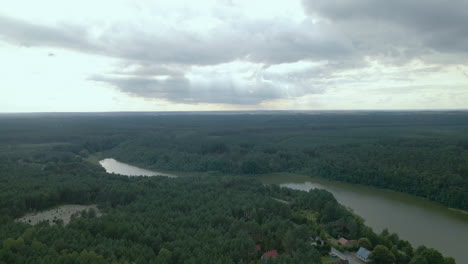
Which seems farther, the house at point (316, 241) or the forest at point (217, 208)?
the house at point (316, 241)

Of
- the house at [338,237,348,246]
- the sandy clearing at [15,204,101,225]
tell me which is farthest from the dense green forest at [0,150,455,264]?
the house at [338,237,348,246]

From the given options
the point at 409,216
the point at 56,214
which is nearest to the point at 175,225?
the point at 56,214

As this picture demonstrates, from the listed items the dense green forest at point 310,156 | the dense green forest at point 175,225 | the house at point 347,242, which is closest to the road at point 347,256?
the dense green forest at point 175,225

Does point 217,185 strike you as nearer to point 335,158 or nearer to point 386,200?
point 386,200

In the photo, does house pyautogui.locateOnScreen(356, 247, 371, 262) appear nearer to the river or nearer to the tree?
the tree

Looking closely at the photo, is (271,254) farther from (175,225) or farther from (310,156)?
(310,156)

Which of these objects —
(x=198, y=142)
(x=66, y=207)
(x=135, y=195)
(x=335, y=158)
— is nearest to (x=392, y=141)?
(x=335, y=158)

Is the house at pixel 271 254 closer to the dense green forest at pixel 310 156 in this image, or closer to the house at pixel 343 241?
the house at pixel 343 241
